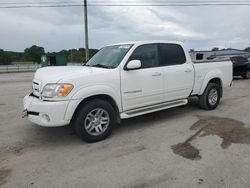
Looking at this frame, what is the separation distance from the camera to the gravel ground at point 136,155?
347 cm

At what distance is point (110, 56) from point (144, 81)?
945 millimetres

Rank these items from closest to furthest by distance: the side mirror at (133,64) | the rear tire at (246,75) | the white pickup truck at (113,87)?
the white pickup truck at (113,87) → the side mirror at (133,64) → the rear tire at (246,75)

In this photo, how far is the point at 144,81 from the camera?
219 inches

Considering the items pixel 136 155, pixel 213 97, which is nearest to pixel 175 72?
pixel 213 97

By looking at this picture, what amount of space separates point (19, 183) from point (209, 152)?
2.90 m

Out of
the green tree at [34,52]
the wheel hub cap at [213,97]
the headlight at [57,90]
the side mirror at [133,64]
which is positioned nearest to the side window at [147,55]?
the side mirror at [133,64]

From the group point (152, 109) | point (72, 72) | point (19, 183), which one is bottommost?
point (19, 183)

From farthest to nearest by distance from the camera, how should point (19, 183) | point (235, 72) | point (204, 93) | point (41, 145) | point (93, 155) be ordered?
point (235, 72) < point (204, 93) < point (41, 145) < point (93, 155) < point (19, 183)

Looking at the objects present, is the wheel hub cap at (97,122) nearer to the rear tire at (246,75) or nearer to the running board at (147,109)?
the running board at (147,109)

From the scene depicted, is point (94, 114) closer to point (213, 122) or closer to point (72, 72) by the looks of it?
point (72, 72)

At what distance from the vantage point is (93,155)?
433cm

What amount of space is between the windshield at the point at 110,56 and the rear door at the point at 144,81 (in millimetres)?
229

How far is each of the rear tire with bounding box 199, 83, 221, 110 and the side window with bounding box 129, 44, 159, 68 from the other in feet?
6.88

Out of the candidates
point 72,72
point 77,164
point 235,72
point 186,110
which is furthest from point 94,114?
point 235,72
